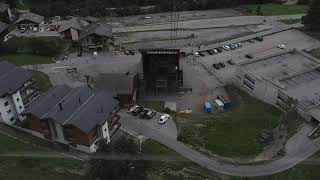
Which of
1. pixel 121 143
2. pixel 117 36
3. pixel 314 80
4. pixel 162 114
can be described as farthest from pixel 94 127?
pixel 117 36

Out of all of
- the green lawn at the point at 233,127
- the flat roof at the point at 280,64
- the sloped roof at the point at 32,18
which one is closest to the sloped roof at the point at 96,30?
the sloped roof at the point at 32,18

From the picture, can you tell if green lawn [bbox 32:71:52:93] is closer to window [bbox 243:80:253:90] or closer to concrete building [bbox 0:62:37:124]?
concrete building [bbox 0:62:37:124]

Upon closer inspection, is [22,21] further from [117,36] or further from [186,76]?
[186,76]

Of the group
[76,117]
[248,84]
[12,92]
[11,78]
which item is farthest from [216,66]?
[12,92]

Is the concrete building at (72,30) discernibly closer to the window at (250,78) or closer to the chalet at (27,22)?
the chalet at (27,22)

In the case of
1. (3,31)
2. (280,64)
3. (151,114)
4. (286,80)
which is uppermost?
(3,31)

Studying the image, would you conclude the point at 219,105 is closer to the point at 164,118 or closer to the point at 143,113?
the point at 164,118

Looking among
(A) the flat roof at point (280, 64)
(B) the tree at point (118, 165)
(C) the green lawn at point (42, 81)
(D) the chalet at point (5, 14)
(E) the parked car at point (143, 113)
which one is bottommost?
(E) the parked car at point (143, 113)
